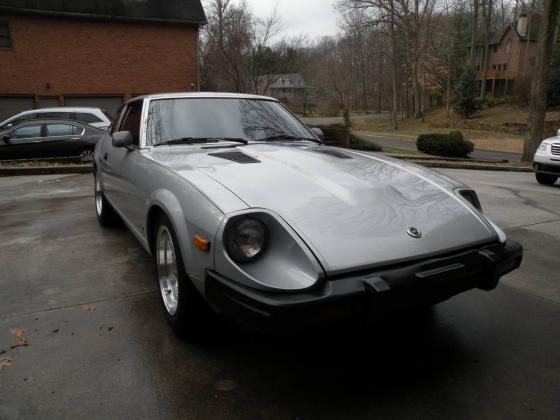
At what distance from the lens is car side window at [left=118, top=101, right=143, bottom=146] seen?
3.88 meters

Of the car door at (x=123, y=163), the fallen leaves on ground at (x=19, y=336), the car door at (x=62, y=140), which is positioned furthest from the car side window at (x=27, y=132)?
the fallen leaves on ground at (x=19, y=336)

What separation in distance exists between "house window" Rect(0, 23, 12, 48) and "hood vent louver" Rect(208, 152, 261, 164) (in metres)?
22.8

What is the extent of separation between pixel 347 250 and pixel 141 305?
5.88ft

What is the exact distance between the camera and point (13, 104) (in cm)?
2178

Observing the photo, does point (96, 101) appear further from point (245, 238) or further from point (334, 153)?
point (245, 238)

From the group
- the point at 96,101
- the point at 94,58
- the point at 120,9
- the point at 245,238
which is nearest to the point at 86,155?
the point at 245,238

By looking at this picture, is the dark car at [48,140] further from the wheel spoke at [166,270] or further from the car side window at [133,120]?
the wheel spoke at [166,270]

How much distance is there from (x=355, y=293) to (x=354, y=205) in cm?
57

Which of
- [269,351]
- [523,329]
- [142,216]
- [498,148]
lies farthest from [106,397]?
[498,148]

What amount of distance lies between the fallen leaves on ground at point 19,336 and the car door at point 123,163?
107cm

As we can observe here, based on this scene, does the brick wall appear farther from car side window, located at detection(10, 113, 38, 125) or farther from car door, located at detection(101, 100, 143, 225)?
car door, located at detection(101, 100, 143, 225)

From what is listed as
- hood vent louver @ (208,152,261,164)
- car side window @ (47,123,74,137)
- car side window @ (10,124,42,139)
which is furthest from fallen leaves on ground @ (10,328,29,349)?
car side window @ (10,124,42,139)

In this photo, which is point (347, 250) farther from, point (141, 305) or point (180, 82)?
point (180, 82)

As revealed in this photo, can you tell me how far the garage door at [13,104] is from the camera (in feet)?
70.8
